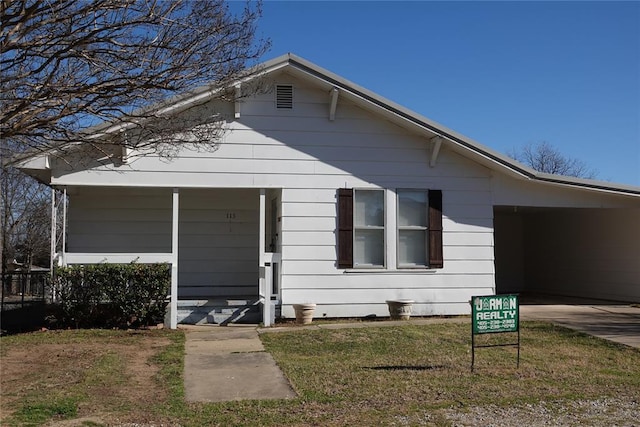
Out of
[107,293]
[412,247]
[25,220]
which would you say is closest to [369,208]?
[412,247]

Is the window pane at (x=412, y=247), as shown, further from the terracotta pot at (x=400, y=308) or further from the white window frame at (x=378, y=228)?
the terracotta pot at (x=400, y=308)

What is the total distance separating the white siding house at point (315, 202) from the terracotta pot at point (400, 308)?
0.88ft

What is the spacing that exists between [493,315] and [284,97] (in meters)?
6.43

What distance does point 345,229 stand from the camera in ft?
40.2

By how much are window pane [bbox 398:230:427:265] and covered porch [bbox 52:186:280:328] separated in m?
2.58

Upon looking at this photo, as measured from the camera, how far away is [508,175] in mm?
13070

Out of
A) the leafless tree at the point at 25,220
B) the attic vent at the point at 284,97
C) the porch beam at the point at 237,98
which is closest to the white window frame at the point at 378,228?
the attic vent at the point at 284,97

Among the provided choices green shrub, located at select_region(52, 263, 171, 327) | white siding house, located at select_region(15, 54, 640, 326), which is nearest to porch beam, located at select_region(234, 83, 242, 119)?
white siding house, located at select_region(15, 54, 640, 326)

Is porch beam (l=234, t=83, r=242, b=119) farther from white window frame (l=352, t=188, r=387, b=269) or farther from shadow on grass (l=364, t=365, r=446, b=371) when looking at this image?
shadow on grass (l=364, t=365, r=446, b=371)

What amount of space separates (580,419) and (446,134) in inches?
289

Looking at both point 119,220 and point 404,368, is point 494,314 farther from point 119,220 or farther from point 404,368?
point 119,220

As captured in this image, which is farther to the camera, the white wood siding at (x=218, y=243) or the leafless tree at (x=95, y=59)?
the white wood siding at (x=218, y=243)

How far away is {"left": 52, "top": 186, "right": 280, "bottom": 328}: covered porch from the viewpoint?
40.3 feet

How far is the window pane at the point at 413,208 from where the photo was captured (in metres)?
12.7
